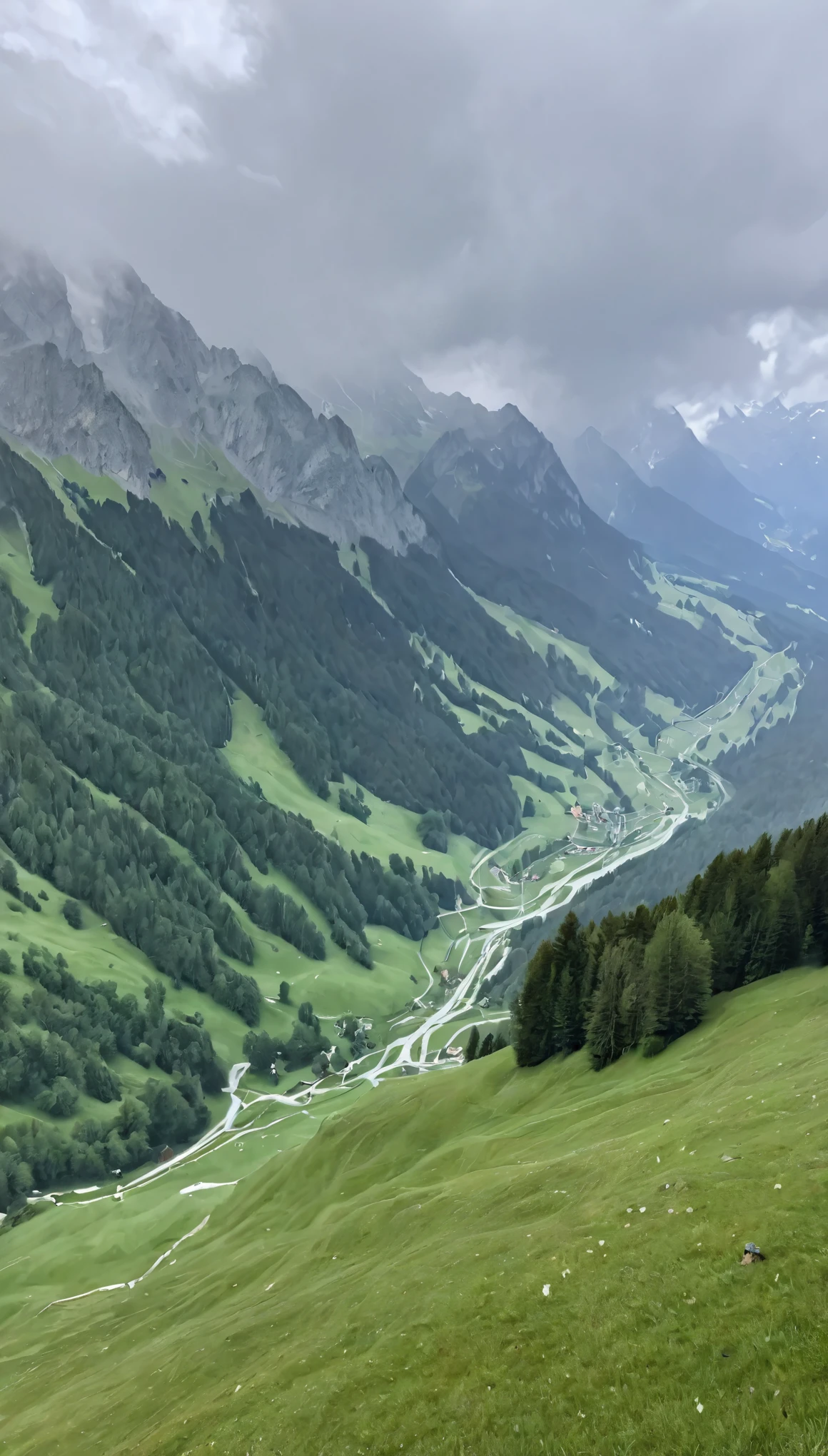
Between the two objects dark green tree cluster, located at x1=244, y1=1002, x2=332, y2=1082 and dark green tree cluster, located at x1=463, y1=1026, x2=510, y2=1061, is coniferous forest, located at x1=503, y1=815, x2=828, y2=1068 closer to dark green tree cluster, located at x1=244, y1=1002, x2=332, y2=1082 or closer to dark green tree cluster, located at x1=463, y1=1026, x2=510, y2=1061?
dark green tree cluster, located at x1=463, y1=1026, x2=510, y2=1061

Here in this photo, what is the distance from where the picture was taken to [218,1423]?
1331 inches

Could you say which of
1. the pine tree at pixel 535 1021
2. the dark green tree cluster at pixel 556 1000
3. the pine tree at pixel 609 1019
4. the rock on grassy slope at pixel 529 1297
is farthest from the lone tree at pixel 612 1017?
the pine tree at pixel 535 1021

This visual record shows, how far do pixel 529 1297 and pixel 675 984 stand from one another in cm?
4934

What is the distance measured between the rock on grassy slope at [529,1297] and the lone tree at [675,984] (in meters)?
2.33

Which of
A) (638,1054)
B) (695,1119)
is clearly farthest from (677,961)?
(695,1119)

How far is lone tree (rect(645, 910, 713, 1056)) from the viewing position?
7300 cm

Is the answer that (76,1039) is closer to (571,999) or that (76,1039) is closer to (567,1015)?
(567,1015)

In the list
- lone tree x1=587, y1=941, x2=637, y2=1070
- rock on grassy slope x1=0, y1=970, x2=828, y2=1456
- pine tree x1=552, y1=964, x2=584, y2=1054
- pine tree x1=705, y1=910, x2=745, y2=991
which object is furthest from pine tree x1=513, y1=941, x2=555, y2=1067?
pine tree x1=705, y1=910, x2=745, y2=991

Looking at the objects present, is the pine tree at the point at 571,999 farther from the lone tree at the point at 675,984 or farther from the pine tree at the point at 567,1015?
the lone tree at the point at 675,984

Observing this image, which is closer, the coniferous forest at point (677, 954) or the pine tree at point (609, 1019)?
the coniferous forest at point (677, 954)

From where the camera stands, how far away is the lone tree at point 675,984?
7300 centimetres

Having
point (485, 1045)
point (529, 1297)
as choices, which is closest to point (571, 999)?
point (485, 1045)

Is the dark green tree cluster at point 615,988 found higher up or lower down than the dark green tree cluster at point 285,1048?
higher up

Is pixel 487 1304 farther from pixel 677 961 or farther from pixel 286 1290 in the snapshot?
pixel 677 961
